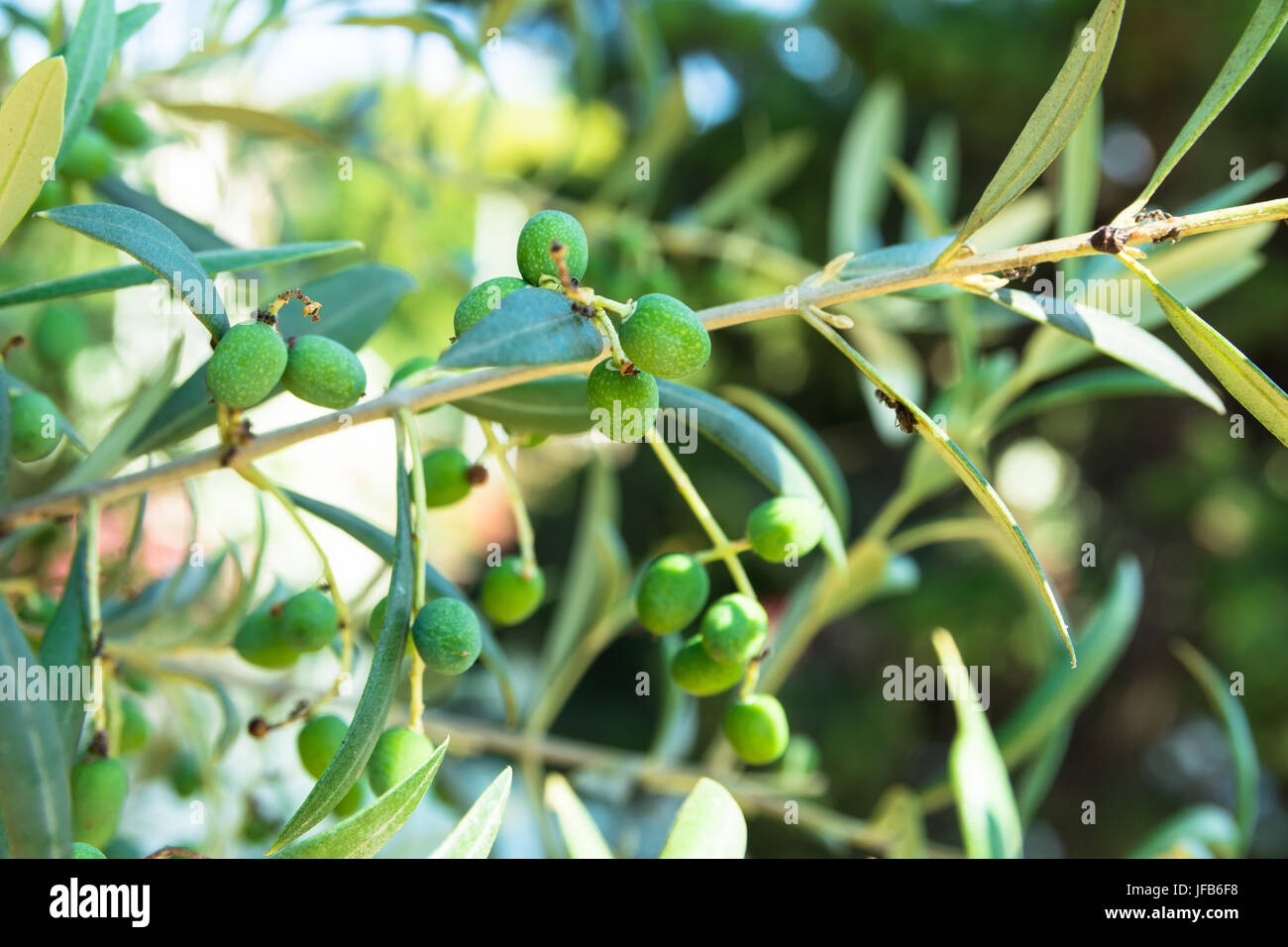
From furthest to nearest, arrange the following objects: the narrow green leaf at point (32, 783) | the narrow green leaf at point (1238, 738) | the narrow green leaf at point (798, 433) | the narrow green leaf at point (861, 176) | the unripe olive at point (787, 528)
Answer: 1. the narrow green leaf at point (861, 176)
2. the narrow green leaf at point (1238, 738)
3. the narrow green leaf at point (798, 433)
4. the unripe olive at point (787, 528)
5. the narrow green leaf at point (32, 783)

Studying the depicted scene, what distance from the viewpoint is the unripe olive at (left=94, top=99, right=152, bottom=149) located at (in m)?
0.98

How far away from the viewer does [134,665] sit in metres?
0.84

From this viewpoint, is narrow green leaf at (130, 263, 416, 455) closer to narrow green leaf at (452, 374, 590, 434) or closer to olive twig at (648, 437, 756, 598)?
narrow green leaf at (452, 374, 590, 434)

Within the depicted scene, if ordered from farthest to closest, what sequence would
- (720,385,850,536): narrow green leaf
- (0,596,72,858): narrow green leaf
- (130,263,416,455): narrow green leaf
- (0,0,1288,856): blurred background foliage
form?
(0,0,1288,856): blurred background foliage → (720,385,850,536): narrow green leaf → (130,263,416,455): narrow green leaf → (0,596,72,858): narrow green leaf

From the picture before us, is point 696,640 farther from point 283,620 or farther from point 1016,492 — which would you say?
point 1016,492

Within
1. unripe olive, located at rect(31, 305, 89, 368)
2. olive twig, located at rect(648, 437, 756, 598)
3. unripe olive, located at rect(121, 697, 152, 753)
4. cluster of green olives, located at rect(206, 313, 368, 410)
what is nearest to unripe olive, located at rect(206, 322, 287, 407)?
cluster of green olives, located at rect(206, 313, 368, 410)

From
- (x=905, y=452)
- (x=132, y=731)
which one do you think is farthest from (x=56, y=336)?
(x=905, y=452)

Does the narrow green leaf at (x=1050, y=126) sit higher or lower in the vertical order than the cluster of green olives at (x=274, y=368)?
higher

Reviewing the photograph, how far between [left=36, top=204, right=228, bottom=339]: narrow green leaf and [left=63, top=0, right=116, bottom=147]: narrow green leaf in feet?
0.57

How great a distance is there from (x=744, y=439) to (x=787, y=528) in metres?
0.07

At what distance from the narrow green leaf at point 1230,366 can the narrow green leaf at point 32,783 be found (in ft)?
1.86

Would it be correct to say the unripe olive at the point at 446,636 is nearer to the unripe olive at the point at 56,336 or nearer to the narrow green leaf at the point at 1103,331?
the narrow green leaf at the point at 1103,331

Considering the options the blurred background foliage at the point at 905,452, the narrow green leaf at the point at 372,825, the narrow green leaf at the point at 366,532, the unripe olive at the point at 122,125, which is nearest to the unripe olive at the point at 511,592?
the narrow green leaf at the point at 366,532

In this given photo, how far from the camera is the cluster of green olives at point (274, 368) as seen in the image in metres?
0.50
